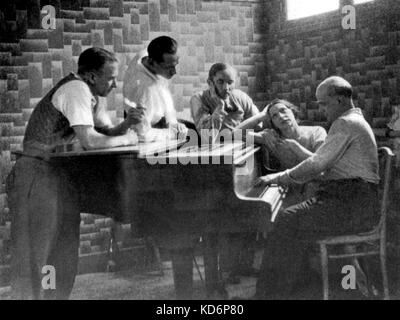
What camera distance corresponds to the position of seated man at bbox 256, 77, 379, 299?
365 centimetres

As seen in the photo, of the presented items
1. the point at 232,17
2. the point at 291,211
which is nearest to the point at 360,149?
the point at 291,211

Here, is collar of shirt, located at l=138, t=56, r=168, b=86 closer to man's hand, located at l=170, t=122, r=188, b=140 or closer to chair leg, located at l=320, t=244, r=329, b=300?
man's hand, located at l=170, t=122, r=188, b=140

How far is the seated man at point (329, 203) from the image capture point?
3650 mm

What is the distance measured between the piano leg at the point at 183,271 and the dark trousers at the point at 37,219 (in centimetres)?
76

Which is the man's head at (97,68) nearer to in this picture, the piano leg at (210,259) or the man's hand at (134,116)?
the man's hand at (134,116)

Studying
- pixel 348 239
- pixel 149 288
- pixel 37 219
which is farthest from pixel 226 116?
pixel 37 219

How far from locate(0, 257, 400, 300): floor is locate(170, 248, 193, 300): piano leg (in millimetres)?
879

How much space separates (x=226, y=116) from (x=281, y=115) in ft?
2.63

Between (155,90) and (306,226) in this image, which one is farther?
(155,90)

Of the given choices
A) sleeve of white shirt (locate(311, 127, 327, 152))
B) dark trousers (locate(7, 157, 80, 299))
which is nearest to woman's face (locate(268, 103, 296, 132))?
sleeve of white shirt (locate(311, 127, 327, 152))

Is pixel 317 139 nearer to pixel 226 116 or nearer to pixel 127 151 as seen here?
pixel 226 116

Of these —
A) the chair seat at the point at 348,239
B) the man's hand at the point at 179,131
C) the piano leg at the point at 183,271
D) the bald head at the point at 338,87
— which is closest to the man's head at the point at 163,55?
the man's hand at the point at 179,131

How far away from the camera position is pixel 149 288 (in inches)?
184

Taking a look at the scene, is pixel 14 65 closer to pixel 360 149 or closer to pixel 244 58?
pixel 244 58
